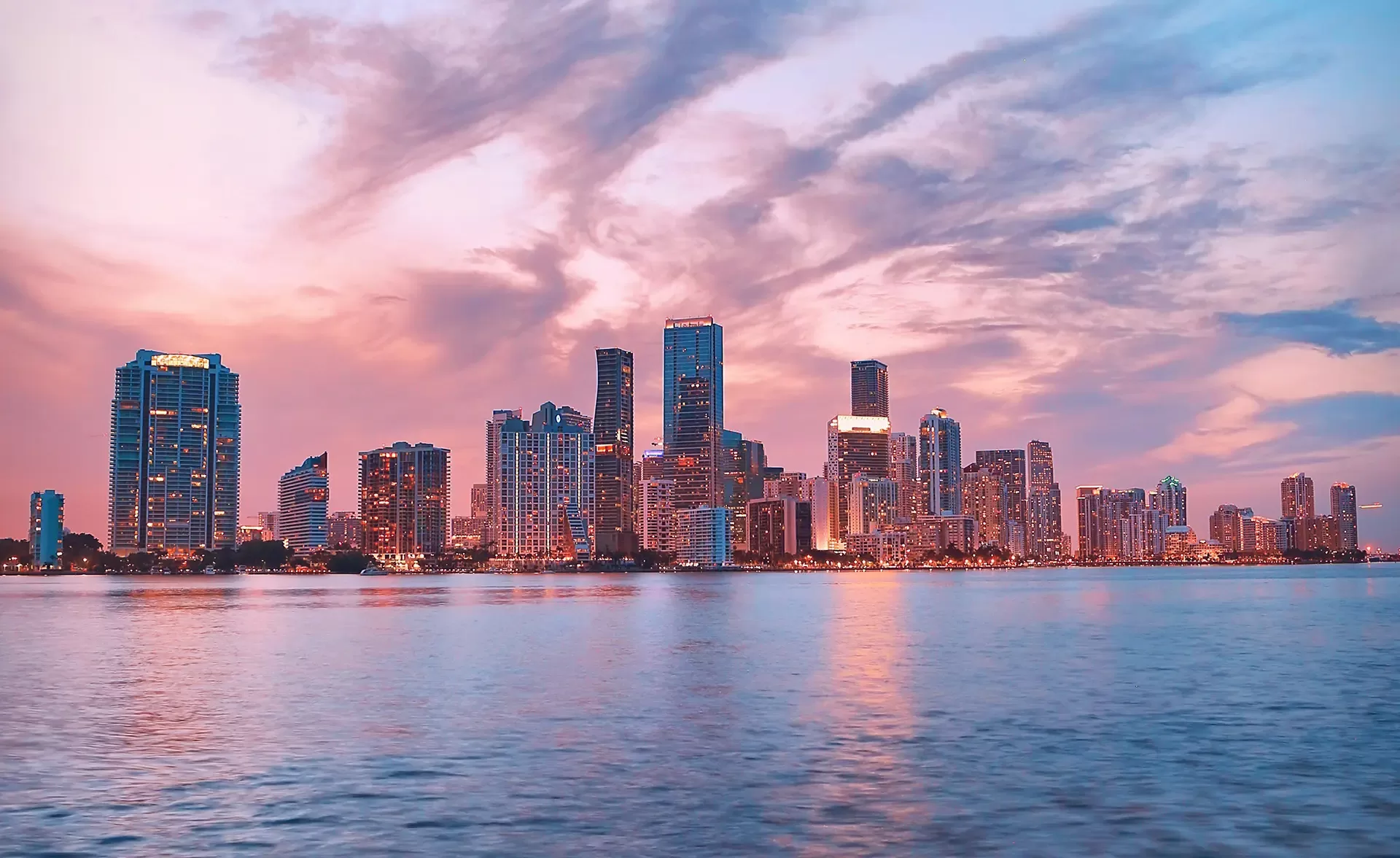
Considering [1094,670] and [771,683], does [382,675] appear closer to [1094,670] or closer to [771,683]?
[771,683]

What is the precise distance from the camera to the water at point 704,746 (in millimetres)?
25969

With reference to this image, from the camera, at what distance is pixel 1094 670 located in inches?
2333

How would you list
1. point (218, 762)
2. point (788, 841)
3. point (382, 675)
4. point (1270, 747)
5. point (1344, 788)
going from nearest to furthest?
point (788, 841) → point (1344, 788) → point (218, 762) → point (1270, 747) → point (382, 675)

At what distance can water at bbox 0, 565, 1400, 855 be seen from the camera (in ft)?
85.2

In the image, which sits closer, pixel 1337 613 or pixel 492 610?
pixel 1337 613

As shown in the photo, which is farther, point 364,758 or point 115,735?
point 115,735

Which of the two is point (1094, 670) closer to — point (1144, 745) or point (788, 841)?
point (1144, 745)

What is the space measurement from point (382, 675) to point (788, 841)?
122 feet

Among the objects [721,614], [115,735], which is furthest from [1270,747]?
[721,614]

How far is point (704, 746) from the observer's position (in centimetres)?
3684

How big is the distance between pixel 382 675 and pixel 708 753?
26967 millimetres

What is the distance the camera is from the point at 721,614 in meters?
125

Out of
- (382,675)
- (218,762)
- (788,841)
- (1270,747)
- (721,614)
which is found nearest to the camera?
(788,841)

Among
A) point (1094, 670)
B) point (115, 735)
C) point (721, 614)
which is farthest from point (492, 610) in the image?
point (115, 735)
